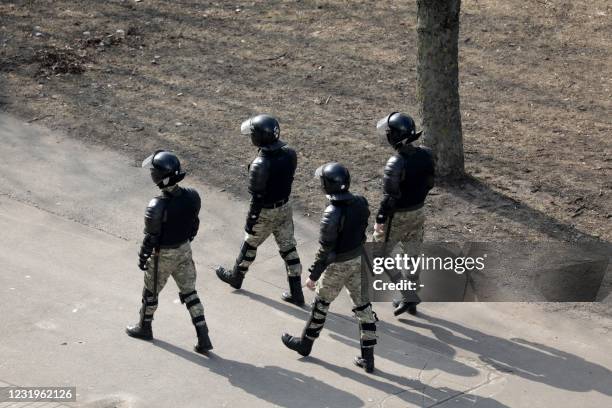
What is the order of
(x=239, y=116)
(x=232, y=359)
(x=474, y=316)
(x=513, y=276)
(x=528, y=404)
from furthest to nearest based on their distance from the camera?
(x=239, y=116), (x=513, y=276), (x=474, y=316), (x=232, y=359), (x=528, y=404)

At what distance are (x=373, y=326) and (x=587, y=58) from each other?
8.87 metres

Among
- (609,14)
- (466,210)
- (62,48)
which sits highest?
(609,14)

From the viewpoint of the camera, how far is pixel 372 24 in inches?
698

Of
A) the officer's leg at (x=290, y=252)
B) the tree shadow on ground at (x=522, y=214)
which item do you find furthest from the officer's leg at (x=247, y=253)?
the tree shadow on ground at (x=522, y=214)

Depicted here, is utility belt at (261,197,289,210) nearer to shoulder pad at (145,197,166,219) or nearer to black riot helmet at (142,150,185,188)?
black riot helmet at (142,150,185,188)

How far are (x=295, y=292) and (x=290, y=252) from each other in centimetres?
41

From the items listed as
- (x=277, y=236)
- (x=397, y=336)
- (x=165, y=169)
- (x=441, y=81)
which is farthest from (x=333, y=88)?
(x=165, y=169)

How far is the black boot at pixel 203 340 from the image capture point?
30.8ft

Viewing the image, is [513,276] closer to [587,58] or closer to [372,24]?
[587,58]

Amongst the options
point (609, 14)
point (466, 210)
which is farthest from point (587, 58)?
point (466, 210)

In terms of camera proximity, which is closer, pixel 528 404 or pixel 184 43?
pixel 528 404

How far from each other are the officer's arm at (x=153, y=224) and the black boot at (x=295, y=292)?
1.87m

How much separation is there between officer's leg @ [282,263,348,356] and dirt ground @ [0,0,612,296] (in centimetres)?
288

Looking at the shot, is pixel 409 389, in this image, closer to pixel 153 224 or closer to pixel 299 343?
pixel 299 343
